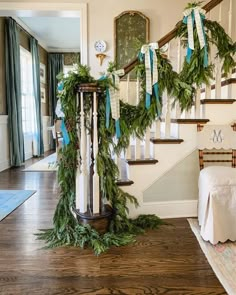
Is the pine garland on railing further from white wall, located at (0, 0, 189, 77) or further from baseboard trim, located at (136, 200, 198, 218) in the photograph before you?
white wall, located at (0, 0, 189, 77)

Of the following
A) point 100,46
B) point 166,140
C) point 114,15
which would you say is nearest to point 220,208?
point 166,140

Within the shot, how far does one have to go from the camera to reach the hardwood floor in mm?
1601

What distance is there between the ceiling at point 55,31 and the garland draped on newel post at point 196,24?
355cm

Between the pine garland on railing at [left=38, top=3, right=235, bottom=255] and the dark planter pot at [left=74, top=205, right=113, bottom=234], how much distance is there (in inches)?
1.6

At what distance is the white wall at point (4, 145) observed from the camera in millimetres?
5195

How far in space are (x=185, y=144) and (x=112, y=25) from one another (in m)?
2.39

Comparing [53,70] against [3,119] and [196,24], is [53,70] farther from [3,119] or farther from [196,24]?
[196,24]

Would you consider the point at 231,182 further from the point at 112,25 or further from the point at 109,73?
the point at 112,25

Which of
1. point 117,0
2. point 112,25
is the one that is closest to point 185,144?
point 112,25

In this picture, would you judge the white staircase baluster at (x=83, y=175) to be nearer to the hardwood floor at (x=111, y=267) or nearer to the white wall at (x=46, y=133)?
the hardwood floor at (x=111, y=267)

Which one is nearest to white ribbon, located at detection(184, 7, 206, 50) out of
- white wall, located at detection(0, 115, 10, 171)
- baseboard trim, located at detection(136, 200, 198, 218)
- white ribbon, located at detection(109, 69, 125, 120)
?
white ribbon, located at detection(109, 69, 125, 120)

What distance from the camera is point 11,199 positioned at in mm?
3318

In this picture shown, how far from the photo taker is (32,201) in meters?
3.28

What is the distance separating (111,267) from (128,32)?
342 centimetres
